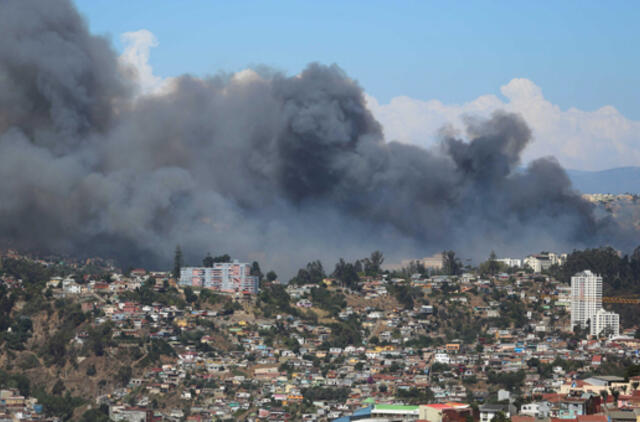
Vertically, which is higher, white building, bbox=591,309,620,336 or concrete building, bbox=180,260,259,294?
concrete building, bbox=180,260,259,294

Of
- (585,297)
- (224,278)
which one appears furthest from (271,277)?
(585,297)

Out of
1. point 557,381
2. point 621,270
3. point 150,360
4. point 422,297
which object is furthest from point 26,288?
point 621,270

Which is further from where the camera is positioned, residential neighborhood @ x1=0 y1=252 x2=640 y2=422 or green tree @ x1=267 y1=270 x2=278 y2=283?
green tree @ x1=267 y1=270 x2=278 y2=283

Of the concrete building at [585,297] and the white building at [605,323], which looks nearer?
the white building at [605,323]

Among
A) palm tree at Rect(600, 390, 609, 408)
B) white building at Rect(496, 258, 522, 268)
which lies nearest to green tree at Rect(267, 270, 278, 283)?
white building at Rect(496, 258, 522, 268)

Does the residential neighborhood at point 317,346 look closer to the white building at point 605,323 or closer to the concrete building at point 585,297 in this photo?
the concrete building at point 585,297

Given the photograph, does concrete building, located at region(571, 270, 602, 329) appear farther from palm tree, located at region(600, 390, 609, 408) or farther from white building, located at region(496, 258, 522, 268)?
palm tree, located at region(600, 390, 609, 408)

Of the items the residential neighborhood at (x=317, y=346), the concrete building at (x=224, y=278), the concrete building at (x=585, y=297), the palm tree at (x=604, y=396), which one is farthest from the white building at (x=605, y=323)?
the palm tree at (x=604, y=396)

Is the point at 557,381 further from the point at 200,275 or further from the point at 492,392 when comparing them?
the point at 200,275
